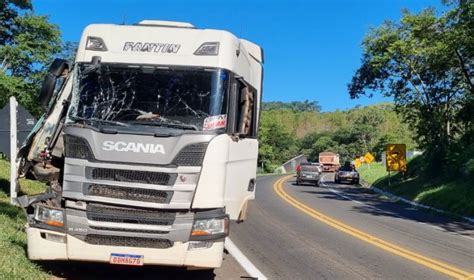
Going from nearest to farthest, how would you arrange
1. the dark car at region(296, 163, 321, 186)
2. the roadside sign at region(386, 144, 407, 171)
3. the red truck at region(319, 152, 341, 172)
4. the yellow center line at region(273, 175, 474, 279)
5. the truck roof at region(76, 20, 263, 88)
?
the truck roof at region(76, 20, 263, 88) < the yellow center line at region(273, 175, 474, 279) < the roadside sign at region(386, 144, 407, 171) < the dark car at region(296, 163, 321, 186) < the red truck at region(319, 152, 341, 172)

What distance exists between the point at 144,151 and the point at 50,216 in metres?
1.38

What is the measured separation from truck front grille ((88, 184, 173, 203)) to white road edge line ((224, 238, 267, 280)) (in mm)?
2151

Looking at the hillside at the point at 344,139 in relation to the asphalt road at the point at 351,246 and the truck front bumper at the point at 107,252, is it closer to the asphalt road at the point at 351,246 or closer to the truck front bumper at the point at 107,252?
the asphalt road at the point at 351,246

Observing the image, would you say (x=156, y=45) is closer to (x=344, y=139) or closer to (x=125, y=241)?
(x=125, y=241)

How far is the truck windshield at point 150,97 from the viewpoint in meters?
7.08

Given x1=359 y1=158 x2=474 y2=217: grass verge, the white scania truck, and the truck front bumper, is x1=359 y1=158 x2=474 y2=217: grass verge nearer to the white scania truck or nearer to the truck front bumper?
the white scania truck

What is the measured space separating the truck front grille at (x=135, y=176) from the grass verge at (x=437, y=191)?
1645cm

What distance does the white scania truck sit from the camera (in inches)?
259

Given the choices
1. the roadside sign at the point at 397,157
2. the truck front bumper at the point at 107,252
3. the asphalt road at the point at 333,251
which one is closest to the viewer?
the truck front bumper at the point at 107,252

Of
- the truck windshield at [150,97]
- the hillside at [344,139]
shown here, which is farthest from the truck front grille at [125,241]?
the hillside at [344,139]

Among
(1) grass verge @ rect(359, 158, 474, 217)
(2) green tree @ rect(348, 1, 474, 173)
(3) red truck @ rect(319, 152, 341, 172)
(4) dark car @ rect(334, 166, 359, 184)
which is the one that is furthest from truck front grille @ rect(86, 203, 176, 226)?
(3) red truck @ rect(319, 152, 341, 172)

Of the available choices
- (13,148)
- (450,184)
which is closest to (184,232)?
(13,148)

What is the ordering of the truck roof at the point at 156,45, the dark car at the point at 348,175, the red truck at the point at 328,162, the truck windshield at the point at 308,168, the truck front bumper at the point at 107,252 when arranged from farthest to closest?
the red truck at the point at 328,162
the dark car at the point at 348,175
the truck windshield at the point at 308,168
the truck roof at the point at 156,45
the truck front bumper at the point at 107,252

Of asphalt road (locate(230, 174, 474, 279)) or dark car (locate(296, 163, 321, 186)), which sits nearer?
asphalt road (locate(230, 174, 474, 279))
